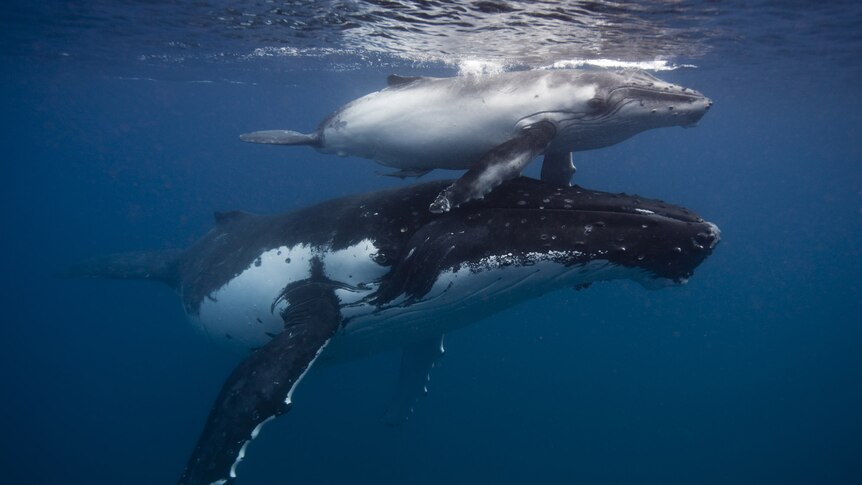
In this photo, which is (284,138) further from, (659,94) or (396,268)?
(659,94)

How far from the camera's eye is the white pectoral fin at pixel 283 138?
7633 mm

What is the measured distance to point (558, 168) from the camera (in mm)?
6527

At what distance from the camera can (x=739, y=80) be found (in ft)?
103

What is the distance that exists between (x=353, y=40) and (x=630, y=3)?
10.9 meters

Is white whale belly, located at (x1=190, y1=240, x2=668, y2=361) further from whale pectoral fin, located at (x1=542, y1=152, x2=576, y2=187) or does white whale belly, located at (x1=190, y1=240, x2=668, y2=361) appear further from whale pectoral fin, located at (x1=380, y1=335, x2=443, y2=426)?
whale pectoral fin, located at (x1=380, y1=335, x2=443, y2=426)

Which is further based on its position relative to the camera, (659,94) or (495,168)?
(659,94)

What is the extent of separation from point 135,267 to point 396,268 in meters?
10.6

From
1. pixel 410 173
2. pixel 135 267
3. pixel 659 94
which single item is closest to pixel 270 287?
pixel 410 173

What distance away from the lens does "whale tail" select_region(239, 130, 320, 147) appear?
760 cm

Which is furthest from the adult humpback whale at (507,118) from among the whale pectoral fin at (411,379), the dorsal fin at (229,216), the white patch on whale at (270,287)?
the whale pectoral fin at (411,379)

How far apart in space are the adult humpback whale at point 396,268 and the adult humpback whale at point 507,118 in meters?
0.59

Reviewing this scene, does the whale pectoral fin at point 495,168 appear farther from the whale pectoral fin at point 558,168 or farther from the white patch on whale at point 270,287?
the white patch on whale at point 270,287

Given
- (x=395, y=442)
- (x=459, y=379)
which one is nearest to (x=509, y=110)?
(x=395, y=442)

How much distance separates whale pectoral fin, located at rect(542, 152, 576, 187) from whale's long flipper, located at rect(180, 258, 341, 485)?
11.1 feet
